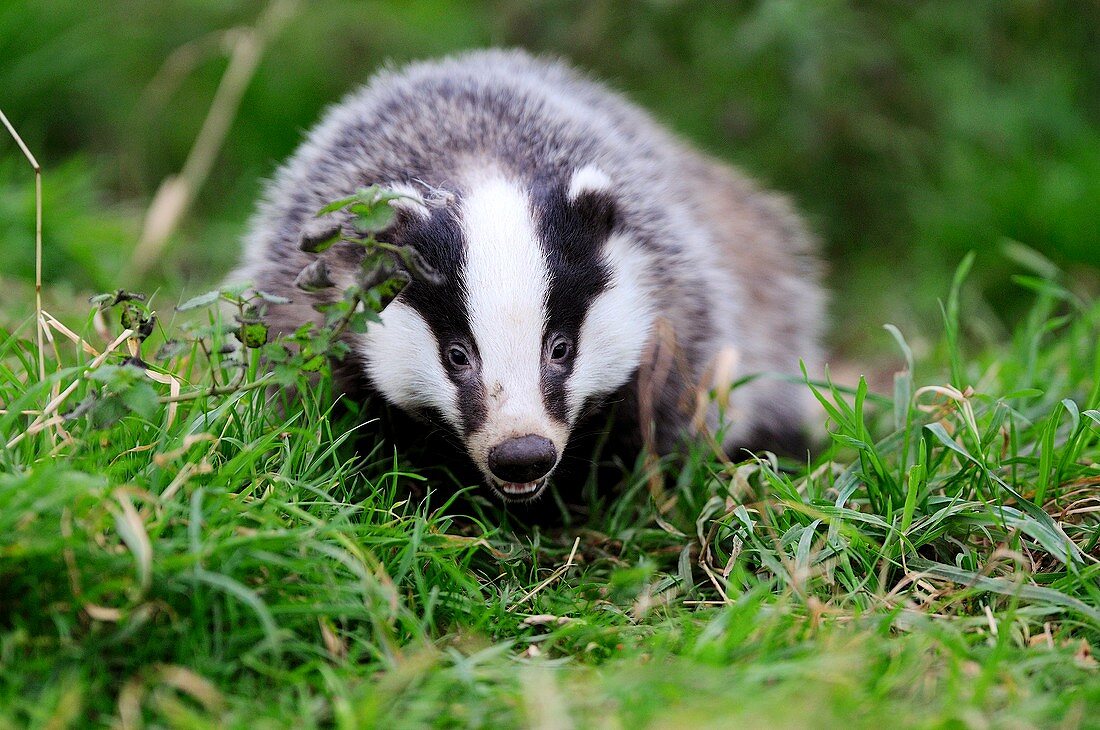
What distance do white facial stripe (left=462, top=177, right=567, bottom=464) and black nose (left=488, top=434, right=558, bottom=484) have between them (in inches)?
0.9

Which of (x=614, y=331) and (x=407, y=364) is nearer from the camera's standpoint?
(x=407, y=364)

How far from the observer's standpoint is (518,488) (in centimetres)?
284

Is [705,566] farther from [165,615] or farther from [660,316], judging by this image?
[165,615]

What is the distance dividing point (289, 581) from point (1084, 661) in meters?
1.66

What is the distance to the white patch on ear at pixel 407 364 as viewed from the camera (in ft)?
9.39

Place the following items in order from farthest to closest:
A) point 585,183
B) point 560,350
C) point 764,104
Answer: point 764,104
point 585,183
point 560,350

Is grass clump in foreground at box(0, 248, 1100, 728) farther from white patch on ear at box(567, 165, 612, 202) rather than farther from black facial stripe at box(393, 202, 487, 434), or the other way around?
white patch on ear at box(567, 165, 612, 202)

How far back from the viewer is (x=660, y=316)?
3.28 m

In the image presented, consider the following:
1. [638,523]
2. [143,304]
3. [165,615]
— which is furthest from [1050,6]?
[165,615]

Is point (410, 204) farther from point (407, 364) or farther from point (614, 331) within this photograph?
point (614, 331)

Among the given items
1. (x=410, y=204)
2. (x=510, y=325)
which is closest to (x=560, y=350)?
(x=510, y=325)

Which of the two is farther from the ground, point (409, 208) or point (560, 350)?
point (409, 208)

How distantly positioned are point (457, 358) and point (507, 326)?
175 millimetres

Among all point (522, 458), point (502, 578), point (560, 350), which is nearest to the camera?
point (522, 458)
